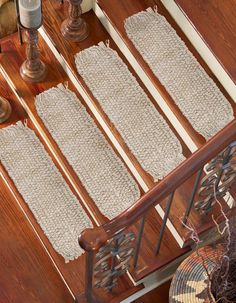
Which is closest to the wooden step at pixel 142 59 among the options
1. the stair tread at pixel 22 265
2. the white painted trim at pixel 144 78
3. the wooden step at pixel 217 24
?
the white painted trim at pixel 144 78

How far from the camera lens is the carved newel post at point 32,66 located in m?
4.55

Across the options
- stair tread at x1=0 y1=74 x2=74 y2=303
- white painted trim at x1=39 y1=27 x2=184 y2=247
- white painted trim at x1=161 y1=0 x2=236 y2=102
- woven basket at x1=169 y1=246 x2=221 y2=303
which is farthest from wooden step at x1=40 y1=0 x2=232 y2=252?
stair tread at x1=0 y1=74 x2=74 y2=303

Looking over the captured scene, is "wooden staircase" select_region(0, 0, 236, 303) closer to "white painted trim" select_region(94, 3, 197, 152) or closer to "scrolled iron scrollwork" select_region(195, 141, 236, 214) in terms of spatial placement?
"white painted trim" select_region(94, 3, 197, 152)

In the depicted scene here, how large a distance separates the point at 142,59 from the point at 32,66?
0.68 metres

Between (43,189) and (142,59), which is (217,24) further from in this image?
(43,189)

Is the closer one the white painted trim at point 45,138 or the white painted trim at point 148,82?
the white painted trim at point 148,82

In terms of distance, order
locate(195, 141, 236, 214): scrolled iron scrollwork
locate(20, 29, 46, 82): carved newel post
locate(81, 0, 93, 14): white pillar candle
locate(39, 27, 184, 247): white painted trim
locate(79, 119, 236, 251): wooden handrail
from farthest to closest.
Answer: locate(81, 0, 93, 14): white pillar candle, locate(20, 29, 46, 82): carved newel post, locate(39, 27, 184, 247): white painted trim, locate(195, 141, 236, 214): scrolled iron scrollwork, locate(79, 119, 236, 251): wooden handrail

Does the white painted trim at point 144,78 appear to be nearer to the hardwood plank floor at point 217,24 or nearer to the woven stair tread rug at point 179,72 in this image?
the woven stair tread rug at point 179,72

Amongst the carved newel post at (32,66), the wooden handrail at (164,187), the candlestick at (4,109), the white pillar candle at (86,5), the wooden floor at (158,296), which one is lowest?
the wooden floor at (158,296)

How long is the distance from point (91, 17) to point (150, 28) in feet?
1.42

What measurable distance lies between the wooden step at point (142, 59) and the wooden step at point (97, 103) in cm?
3

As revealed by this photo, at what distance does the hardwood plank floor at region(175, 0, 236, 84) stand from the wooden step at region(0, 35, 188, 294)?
0.86 meters

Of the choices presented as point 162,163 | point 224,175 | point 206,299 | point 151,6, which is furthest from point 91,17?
point 206,299

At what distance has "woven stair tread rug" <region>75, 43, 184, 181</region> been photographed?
14.1 ft
